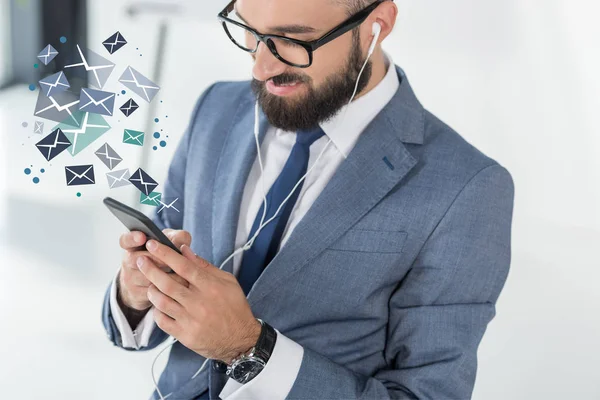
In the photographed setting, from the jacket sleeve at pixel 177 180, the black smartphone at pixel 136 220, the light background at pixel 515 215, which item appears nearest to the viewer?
the black smartphone at pixel 136 220

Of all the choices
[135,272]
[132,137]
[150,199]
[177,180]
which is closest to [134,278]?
[135,272]

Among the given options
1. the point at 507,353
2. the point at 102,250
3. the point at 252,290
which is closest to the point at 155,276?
the point at 252,290

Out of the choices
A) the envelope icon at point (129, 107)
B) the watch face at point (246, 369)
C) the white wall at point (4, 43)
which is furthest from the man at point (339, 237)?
the white wall at point (4, 43)

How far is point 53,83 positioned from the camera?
1.48 meters

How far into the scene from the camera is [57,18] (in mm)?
1555

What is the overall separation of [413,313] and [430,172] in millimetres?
274

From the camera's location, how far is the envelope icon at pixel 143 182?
1483 millimetres

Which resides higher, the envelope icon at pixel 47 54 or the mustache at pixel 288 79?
the envelope icon at pixel 47 54

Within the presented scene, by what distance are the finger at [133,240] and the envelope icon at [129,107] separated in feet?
0.90

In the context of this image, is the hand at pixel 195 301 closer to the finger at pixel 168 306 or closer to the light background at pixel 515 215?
the finger at pixel 168 306

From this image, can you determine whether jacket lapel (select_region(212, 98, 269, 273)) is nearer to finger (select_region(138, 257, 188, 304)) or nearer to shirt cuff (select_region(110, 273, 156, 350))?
shirt cuff (select_region(110, 273, 156, 350))

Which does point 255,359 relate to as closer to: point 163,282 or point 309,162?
point 163,282

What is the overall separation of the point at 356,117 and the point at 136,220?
577 mm

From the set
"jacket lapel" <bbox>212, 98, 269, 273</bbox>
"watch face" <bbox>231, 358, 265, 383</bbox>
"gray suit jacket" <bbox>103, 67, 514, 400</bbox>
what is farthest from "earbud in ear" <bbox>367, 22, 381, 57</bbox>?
"watch face" <bbox>231, 358, 265, 383</bbox>
